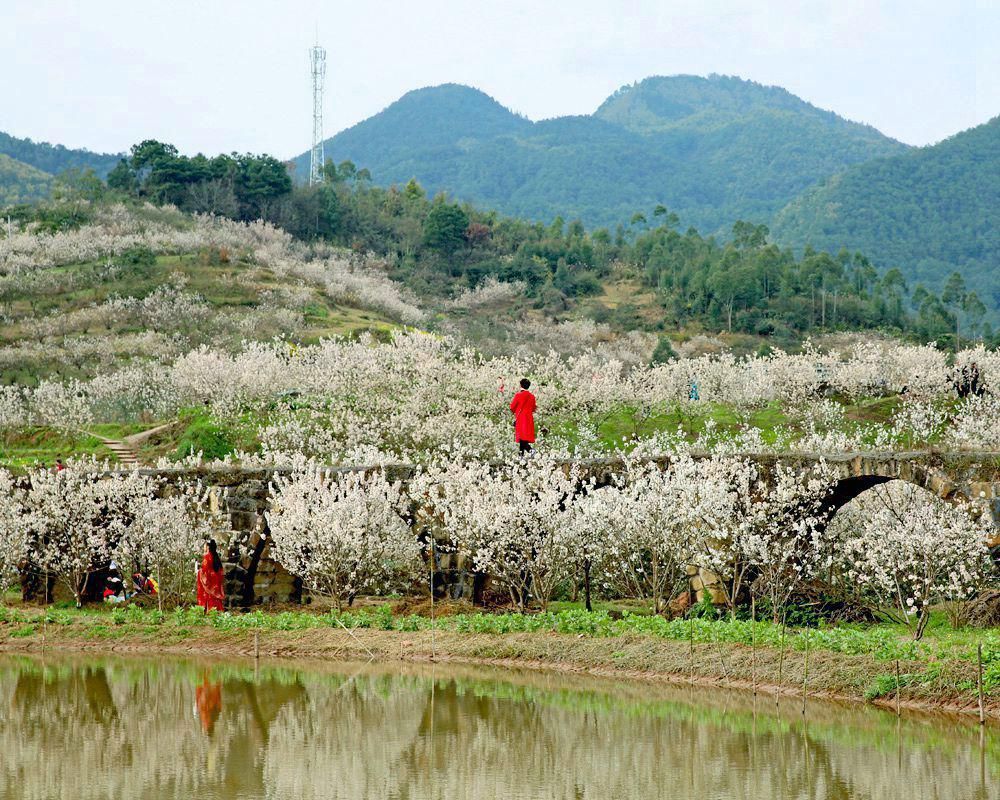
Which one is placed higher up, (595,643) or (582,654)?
(595,643)

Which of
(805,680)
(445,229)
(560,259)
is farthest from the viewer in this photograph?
(445,229)

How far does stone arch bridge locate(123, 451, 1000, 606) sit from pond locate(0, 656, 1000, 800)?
5.64m

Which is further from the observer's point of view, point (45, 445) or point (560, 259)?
point (560, 259)

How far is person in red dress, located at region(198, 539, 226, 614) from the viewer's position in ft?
83.0

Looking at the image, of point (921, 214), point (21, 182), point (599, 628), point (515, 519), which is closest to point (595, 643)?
point (599, 628)

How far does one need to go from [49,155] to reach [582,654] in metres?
175

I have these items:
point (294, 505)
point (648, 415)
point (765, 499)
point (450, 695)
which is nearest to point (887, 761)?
point (450, 695)

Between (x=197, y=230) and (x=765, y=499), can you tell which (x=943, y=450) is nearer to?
(x=765, y=499)

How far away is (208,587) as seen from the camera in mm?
25391

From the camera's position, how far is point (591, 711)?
58.0 ft

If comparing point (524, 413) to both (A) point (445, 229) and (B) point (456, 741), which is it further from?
(A) point (445, 229)

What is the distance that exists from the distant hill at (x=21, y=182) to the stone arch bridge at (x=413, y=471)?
10836cm

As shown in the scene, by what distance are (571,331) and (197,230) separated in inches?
1061

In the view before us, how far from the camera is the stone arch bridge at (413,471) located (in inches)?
873
